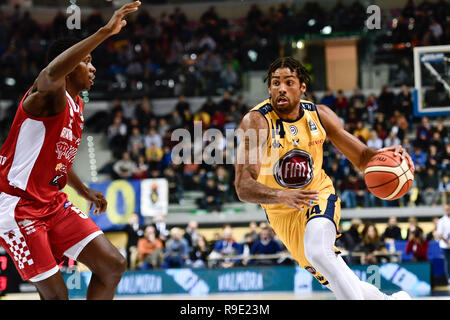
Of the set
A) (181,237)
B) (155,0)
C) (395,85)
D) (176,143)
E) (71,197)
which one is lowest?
(181,237)

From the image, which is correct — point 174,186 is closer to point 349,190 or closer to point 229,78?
point 229,78

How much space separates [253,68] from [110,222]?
515 cm

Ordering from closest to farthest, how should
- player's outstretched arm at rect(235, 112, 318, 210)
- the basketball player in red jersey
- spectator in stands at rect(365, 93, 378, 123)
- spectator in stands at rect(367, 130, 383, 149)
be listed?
the basketball player in red jersey < player's outstretched arm at rect(235, 112, 318, 210) < spectator in stands at rect(367, 130, 383, 149) < spectator in stands at rect(365, 93, 378, 123)

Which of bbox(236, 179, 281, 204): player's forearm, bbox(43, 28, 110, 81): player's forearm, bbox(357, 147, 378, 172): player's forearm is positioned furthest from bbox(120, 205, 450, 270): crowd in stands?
bbox(43, 28, 110, 81): player's forearm

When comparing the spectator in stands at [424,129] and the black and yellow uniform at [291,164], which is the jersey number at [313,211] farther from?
the spectator in stands at [424,129]

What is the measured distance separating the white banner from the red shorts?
9.01 meters

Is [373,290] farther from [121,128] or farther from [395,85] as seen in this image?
[121,128]

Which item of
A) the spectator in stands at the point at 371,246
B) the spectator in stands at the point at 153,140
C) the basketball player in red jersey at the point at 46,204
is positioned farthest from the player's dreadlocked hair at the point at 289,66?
the spectator in stands at the point at 153,140

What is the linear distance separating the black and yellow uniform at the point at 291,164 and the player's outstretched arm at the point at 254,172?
0.13 metres

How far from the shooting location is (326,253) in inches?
168

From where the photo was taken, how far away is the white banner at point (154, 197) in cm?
1320

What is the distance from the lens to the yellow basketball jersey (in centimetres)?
477

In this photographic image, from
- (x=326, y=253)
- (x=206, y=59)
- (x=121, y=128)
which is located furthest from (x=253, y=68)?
(x=326, y=253)

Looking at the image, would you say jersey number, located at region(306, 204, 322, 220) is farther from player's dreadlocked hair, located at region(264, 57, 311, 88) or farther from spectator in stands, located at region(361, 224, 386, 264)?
spectator in stands, located at region(361, 224, 386, 264)
